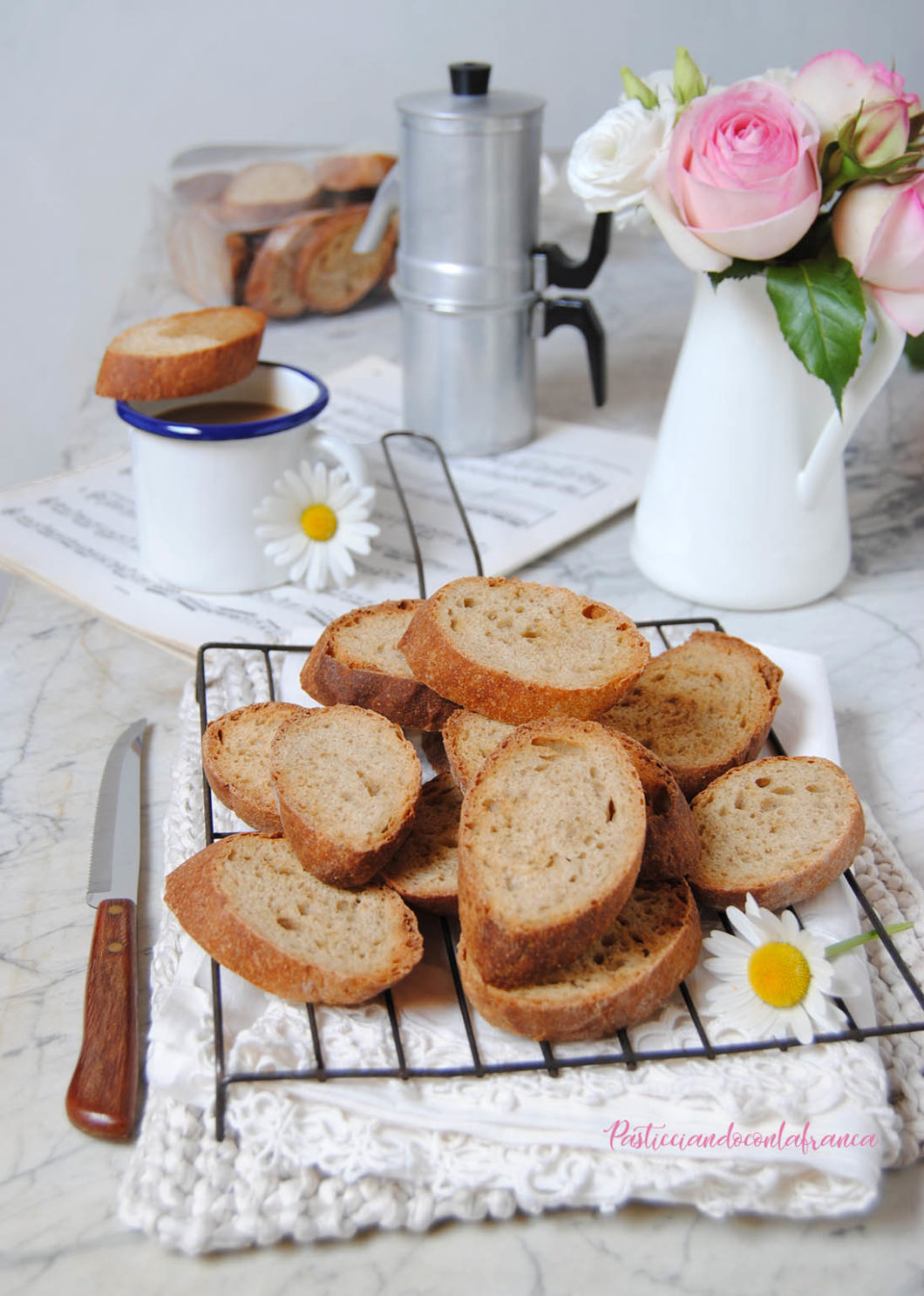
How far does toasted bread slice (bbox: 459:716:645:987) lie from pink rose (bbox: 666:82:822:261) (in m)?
0.58

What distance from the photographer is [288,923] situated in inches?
34.9

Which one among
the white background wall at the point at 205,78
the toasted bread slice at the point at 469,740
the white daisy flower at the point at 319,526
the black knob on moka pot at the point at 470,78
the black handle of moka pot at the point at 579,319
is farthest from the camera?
the white background wall at the point at 205,78

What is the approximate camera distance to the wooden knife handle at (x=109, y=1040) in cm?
82

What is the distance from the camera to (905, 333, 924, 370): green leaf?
142 cm

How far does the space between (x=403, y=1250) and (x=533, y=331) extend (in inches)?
55.9

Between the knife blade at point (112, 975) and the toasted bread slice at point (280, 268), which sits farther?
the toasted bread slice at point (280, 268)

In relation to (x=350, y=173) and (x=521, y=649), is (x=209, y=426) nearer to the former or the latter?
(x=521, y=649)

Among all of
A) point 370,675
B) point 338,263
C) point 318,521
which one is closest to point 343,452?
point 318,521

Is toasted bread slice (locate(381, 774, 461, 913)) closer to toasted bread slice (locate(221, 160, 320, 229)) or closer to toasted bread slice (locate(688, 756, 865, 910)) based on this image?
toasted bread slice (locate(688, 756, 865, 910))

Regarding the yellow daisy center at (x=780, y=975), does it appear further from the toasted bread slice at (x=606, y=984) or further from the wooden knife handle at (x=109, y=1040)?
the wooden knife handle at (x=109, y=1040)

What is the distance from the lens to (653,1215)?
0.79 metres

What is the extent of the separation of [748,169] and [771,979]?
2.54 feet

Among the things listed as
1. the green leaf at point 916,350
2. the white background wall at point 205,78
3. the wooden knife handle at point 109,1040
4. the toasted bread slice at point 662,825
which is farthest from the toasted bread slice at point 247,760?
the white background wall at point 205,78

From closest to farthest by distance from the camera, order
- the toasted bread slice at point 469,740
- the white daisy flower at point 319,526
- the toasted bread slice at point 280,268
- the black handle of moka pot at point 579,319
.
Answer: the toasted bread slice at point 469,740 < the white daisy flower at point 319,526 < the black handle of moka pot at point 579,319 < the toasted bread slice at point 280,268
